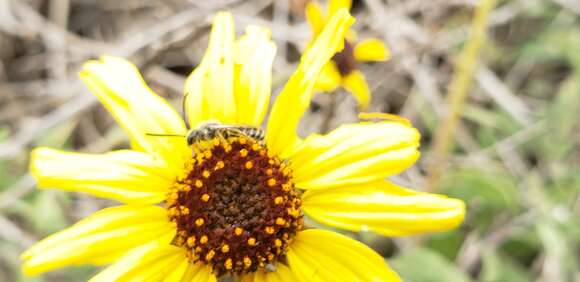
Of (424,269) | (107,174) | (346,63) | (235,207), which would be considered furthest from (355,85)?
(107,174)

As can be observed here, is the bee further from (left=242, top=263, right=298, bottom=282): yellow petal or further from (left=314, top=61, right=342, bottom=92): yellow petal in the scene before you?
(left=314, top=61, right=342, bottom=92): yellow petal

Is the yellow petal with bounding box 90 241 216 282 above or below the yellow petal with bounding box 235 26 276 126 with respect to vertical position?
below

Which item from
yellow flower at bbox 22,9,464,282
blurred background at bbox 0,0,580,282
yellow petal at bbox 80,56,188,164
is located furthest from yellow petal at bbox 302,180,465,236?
blurred background at bbox 0,0,580,282

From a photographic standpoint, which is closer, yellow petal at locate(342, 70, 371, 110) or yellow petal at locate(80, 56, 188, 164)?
yellow petal at locate(80, 56, 188, 164)

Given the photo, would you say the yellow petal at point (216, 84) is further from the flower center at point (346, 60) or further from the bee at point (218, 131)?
the flower center at point (346, 60)

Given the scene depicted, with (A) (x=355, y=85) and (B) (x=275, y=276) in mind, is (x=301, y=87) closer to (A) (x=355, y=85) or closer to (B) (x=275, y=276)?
(B) (x=275, y=276)

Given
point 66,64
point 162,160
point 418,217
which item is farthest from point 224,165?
point 66,64

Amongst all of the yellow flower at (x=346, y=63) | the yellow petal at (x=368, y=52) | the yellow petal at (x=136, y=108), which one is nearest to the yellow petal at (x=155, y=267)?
the yellow petal at (x=136, y=108)
